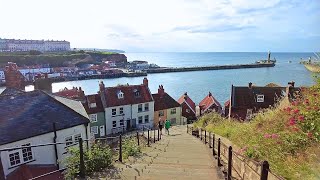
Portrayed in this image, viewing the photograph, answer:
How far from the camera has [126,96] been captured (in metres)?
34.7

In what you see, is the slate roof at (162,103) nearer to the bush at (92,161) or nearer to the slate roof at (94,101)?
the slate roof at (94,101)

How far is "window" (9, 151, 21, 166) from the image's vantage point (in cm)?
1318

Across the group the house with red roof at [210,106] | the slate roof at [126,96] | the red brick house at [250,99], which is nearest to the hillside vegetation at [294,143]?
the red brick house at [250,99]

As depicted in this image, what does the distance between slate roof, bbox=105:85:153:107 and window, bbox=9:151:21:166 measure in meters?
19.3

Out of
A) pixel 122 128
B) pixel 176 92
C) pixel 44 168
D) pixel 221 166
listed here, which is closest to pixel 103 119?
pixel 122 128

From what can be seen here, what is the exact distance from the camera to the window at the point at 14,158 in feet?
43.3

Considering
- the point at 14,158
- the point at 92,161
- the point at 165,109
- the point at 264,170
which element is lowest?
the point at 165,109

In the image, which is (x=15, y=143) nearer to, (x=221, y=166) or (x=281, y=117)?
(x=221, y=166)

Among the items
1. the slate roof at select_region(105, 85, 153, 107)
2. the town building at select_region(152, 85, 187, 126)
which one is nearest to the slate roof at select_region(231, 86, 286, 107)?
the town building at select_region(152, 85, 187, 126)

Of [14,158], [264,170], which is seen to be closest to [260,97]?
[14,158]

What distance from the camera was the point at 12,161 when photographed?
1323 centimetres

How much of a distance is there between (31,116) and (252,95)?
74.4 feet

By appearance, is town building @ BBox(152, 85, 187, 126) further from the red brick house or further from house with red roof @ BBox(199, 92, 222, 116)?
the red brick house

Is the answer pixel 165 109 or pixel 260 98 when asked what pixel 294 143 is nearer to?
pixel 260 98
